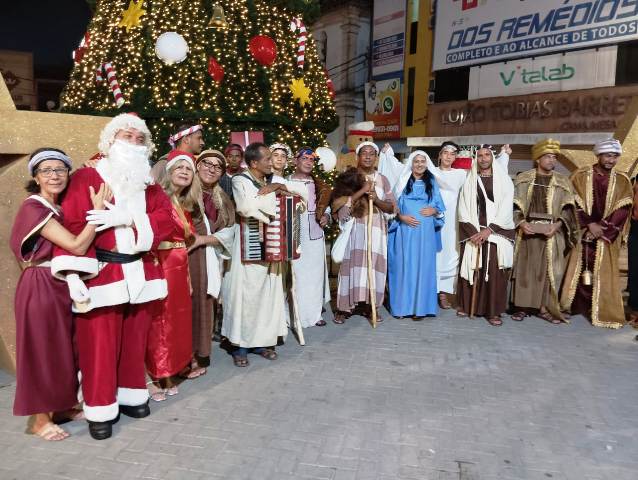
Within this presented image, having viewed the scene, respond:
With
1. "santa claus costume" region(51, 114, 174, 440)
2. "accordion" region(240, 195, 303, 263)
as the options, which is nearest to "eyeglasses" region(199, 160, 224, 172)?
"accordion" region(240, 195, 303, 263)

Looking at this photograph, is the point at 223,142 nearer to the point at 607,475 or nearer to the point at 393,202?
the point at 393,202

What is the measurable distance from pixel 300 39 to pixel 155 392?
6646 millimetres

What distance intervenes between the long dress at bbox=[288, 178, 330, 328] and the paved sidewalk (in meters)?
0.56

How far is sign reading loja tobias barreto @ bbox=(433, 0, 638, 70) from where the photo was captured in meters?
13.8

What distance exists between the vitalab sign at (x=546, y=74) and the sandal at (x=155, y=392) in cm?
1499

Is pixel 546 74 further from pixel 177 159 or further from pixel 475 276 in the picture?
pixel 177 159

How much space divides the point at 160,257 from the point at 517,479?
9.28 feet

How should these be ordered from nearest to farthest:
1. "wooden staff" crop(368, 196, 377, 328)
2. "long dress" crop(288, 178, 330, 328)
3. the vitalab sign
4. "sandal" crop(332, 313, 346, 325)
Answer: "long dress" crop(288, 178, 330, 328) < "wooden staff" crop(368, 196, 377, 328) < "sandal" crop(332, 313, 346, 325) < the vitalab sign

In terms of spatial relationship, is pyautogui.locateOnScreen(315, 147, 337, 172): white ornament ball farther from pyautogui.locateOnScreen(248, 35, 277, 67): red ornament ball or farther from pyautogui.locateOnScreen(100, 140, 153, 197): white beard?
pyautogui.locateOnScreen(100, 140, 153, 197): white beard

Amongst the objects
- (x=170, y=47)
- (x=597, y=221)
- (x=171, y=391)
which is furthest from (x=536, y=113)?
(x=171, y=391)

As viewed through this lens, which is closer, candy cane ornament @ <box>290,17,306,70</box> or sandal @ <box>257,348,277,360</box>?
sandal @ <box>257,348,277,360</box>

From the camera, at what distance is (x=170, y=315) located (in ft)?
12.8

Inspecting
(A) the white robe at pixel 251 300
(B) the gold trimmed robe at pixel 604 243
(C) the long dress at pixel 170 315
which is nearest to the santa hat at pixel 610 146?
(B) the gold trimmed robe at pixel 604 243

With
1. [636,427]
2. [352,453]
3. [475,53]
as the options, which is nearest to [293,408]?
[352,453]
